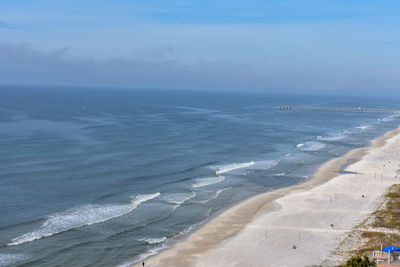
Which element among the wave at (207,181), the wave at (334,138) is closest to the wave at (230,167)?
the wave at (207,181)

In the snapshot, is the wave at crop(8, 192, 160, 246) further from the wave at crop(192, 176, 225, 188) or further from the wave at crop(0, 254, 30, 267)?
the wave at crop(192, 176, 225, 188)

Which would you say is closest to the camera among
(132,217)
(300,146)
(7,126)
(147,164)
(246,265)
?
(246,265)

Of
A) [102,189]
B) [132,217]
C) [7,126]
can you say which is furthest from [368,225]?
[7,126]

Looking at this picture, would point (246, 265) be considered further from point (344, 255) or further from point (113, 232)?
point (113, 232)

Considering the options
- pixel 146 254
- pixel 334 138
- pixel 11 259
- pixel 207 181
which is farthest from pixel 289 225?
pixel 334 138

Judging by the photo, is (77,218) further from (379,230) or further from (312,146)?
(312,146)

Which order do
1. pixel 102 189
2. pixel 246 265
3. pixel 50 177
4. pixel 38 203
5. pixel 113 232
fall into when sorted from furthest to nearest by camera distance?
pixel 50 177 < pixel 102 189 < pixel 38 203 < pixel 113 232 < pixel 246 265
